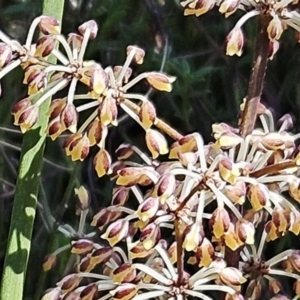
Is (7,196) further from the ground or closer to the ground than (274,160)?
closer to the ground

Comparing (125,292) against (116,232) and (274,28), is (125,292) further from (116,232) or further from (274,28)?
(274,28)

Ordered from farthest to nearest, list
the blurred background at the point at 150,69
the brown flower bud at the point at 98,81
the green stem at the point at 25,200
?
the blurred background at the point at 150,69, the green stem at the point at 25,200, the brown flower bud at the point at 98,81

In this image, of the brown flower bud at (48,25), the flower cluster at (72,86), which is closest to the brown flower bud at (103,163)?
the flower cluster at (72,86)

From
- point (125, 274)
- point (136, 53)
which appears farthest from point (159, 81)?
point (125, 274)

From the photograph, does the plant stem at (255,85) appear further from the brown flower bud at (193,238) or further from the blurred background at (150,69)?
the blurred background at (150,69)

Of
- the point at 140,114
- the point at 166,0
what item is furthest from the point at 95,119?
the point at 166,0

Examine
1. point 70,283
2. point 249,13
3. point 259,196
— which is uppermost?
point 249,13

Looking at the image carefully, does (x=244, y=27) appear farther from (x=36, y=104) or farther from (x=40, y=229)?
(x=36, y=104)

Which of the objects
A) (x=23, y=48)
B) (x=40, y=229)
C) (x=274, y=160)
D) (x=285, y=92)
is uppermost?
(x=23, y=48)
